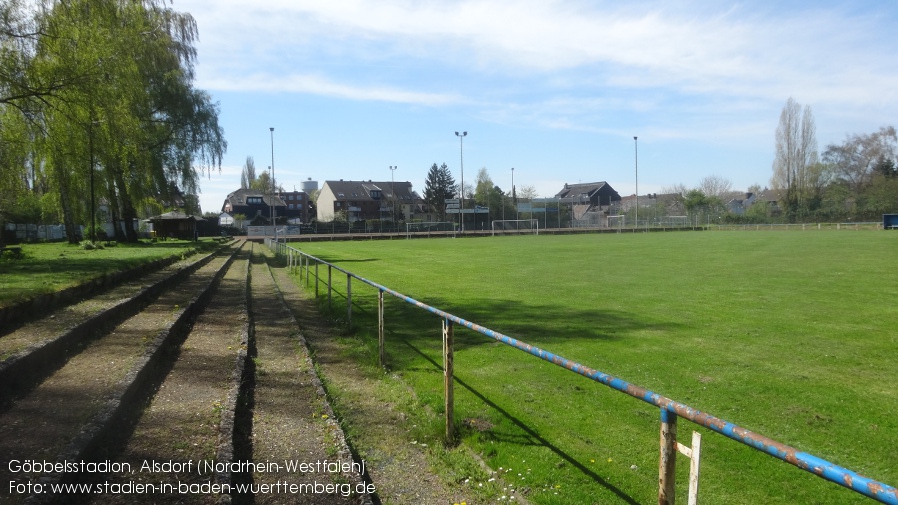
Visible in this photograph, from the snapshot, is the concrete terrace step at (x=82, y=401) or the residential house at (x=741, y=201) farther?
the residential house at (x=741, y=201)

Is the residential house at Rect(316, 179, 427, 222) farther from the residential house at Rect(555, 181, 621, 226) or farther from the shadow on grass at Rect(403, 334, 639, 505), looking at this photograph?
the shadow on grass at Rect(403, 334, 639, 505)

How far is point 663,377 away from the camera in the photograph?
7238mm

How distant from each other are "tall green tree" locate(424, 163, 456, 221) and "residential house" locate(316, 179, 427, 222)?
15.2 ft

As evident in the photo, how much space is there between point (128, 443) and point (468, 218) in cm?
9040

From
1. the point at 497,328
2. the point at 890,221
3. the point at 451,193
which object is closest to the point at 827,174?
the point at 890,221

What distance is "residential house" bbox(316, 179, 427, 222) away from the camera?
112 metres

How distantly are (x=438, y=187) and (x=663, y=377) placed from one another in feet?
340

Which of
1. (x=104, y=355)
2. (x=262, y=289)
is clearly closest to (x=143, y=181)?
(x=262, y=289)

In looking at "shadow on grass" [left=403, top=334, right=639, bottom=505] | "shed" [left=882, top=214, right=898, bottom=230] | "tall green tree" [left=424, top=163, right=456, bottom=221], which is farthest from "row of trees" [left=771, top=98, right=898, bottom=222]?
"shadow on grass" [left=403, top=334, right=639, bottom=505]

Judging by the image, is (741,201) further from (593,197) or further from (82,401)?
(82,401)

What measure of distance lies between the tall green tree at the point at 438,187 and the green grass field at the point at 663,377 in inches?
3676

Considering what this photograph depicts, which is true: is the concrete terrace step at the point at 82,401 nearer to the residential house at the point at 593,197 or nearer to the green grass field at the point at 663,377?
the green grass field at the point at 663,377

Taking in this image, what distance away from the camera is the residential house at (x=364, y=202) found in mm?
112062

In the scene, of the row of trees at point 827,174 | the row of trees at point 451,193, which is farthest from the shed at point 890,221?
the row of trees at point 451,193
